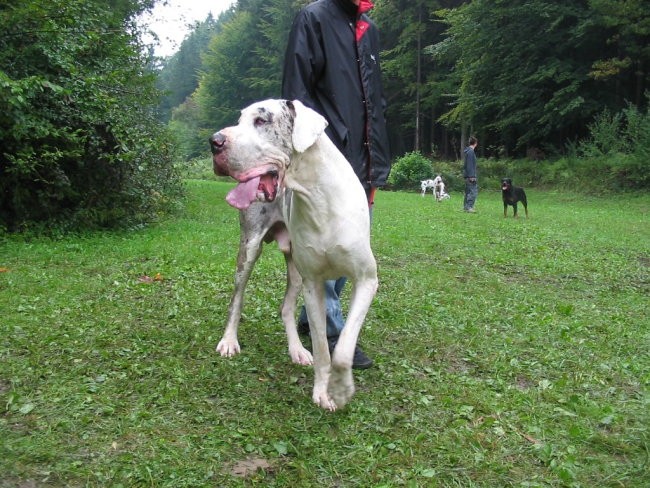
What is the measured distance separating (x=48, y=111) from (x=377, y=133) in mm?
6301

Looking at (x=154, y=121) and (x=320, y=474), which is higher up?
(x=154, y=121)

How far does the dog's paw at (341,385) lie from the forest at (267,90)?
5.64 meters

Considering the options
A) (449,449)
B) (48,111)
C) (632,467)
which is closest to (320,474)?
(449,449)

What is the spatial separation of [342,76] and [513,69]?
26.8 meters

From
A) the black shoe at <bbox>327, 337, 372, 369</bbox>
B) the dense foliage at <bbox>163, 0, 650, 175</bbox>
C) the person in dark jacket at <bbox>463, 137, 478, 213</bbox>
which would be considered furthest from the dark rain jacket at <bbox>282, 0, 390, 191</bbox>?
the dense foliage at <bbox>163, 0, 650, 175</bbox>

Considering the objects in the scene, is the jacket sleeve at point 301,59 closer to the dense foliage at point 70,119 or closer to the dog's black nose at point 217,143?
the dog's black nose at point 217,143

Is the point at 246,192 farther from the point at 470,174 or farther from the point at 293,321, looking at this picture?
the point at 470,174

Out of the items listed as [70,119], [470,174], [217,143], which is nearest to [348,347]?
[217,143]

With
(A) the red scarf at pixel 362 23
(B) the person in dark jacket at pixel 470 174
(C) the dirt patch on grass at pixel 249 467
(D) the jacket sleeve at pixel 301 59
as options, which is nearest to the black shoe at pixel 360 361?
(C) the dirt patch on grass at pixel 249 467

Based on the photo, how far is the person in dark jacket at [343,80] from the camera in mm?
3324

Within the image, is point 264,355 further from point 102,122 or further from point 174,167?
point 174,167

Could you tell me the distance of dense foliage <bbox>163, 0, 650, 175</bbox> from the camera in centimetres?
2409

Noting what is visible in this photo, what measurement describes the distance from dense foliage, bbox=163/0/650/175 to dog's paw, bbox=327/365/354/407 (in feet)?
75.1

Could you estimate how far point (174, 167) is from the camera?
1213 centimetres
